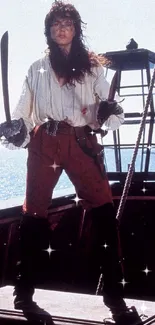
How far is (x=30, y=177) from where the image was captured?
12.6 feet

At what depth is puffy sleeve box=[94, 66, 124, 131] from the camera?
3.86 meters

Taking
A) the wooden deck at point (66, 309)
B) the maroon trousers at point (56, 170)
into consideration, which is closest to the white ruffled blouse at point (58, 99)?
the maroon trousers at point (56, 170)

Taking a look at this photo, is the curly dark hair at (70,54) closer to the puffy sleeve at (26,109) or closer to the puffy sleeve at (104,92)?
the puffy sleeve at (104,92)

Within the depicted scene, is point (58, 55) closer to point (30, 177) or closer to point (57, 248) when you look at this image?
point (30, 177)

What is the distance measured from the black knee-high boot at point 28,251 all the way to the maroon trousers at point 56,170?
7 cm

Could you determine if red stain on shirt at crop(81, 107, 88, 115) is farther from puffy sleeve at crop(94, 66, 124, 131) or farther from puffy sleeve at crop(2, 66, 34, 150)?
puffy sleeve at crop(2, 66, 34, 150)

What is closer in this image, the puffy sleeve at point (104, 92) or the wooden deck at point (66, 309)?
the wooden deck at point (66, 309)

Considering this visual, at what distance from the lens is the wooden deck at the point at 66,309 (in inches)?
135

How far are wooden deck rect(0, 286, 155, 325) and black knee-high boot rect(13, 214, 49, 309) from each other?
109mm

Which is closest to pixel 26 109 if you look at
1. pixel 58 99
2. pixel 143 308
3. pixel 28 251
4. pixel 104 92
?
pixel 58 99

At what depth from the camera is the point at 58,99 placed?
3820 millimetres

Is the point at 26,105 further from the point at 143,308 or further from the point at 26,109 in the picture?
the point at 143,308

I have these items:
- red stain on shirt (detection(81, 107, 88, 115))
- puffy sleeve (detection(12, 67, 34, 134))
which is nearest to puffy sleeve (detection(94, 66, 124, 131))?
red stain on shirt (detection(81, 107, 88, 115))

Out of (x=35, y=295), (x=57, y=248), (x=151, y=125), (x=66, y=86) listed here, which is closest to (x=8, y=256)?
(x=57, y=248)
